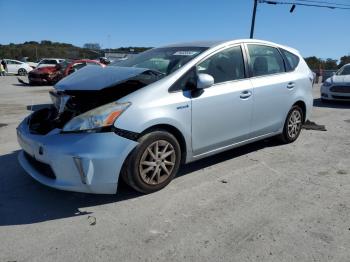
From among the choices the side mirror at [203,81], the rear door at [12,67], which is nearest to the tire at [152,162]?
the side mirror at [203,81]

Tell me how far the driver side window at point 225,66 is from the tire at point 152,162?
985 mm

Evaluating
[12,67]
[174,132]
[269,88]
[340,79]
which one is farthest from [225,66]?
[12,67]

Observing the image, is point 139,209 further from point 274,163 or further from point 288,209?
point 274,163

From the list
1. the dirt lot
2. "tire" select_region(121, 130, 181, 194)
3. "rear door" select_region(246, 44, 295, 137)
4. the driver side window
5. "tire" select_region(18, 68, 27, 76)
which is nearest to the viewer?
the dirt lot

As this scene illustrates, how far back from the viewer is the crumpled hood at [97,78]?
3.92 m

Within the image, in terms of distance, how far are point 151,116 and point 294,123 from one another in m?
3.22

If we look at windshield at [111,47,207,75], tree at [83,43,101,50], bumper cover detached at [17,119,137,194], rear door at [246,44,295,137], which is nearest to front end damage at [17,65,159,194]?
bumper cover detached at [17,119,137,194]

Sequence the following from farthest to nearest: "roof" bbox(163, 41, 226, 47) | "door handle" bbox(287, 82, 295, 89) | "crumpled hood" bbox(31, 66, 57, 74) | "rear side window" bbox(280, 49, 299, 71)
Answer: "crumpled hood" bbox(31, 66, 57, 74), "rear side window" bbox(280, 49, 299, 71), "door handle" bbox(287, 82, 295, 89), "roof" bbox(163, 41, 226, 47)

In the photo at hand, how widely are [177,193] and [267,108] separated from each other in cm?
202

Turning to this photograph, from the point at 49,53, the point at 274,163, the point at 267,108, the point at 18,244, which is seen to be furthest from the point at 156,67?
the point at 49,53

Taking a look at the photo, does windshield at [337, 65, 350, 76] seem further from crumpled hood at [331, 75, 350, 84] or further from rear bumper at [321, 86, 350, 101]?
rear bumper at [321, 86, 350, 101]

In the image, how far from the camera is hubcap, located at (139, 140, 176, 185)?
384 centimetres

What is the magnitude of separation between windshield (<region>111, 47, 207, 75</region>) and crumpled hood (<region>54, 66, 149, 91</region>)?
0.32 meters

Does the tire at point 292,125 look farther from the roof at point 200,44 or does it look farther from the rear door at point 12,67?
the rear door at point 12,67
